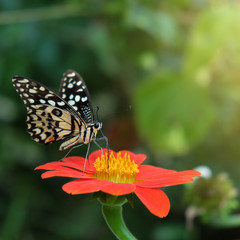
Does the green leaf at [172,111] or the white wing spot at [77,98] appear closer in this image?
the white wing spot at [77,98]

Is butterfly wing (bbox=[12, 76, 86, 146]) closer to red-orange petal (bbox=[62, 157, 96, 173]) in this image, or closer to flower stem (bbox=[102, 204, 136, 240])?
red-orange petal (bbox=[62, 157, 96, 173])

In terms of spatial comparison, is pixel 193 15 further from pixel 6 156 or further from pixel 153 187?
pixel 153 187

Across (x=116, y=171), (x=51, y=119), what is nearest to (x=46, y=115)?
(x=51, y=119)

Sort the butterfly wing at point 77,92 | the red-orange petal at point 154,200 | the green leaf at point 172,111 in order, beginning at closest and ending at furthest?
the red-orange petal at point 154,200
the butterfly wing at point 77,92
the green leaf at point 172,111

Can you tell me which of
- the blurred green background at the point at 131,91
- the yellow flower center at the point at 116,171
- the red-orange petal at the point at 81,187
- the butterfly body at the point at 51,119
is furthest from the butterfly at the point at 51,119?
the blurred green background at the point at 131,91

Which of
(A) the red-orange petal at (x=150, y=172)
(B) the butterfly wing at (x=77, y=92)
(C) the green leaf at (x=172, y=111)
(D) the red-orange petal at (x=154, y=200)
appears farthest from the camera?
(C) the green leaf at (x=172, y=111)

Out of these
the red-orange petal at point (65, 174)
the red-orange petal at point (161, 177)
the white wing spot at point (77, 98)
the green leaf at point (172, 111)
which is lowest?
the red-orange petal at point (65, 174)

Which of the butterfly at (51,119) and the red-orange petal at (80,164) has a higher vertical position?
the butterfly at (51,119)

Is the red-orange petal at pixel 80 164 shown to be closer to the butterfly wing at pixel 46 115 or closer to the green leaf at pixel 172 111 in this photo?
the butterfly wing at pixel 46 115
